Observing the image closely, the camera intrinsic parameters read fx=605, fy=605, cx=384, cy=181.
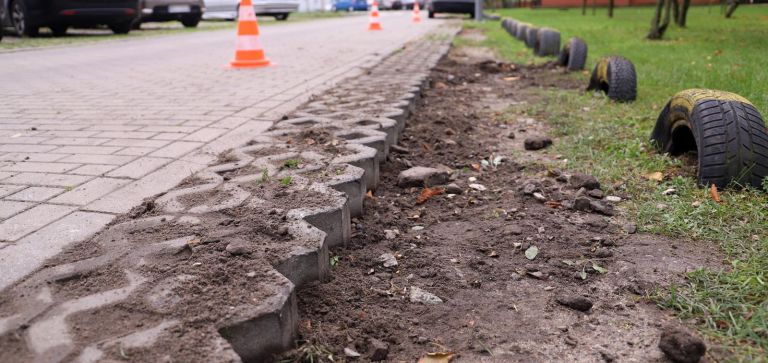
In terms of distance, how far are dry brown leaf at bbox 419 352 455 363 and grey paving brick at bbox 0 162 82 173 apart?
2206 mm

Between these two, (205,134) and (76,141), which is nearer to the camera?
(76,141)

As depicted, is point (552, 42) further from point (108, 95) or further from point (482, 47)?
point (108, 95)

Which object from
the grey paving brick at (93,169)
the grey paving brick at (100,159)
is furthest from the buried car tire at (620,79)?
the grey paving brick at (93,169)

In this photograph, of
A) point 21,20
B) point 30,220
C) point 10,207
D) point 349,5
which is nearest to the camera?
point 30,220

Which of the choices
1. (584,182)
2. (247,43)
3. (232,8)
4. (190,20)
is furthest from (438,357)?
(232,8)

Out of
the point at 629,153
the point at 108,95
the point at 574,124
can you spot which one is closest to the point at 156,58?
the point at 108,95

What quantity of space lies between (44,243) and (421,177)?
5.81 feet

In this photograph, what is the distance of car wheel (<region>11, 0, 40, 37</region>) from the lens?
38.4ft

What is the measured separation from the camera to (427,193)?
120 inches

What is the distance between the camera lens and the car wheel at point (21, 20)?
1172cm

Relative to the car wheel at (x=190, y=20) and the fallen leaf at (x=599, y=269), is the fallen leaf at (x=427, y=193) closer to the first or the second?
the fallen leaf at (x=599, y=269)

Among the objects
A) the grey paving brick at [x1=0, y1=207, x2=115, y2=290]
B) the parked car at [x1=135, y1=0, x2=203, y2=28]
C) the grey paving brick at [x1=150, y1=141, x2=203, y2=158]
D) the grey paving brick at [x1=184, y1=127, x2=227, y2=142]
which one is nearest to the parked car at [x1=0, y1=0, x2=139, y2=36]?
the parked car at [x1=135, y1=0, x2=203, y2=28]

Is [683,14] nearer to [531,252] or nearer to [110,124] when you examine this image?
[110,124]

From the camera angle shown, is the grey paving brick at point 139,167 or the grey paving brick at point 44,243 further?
the grey paving brick at point 139,167
